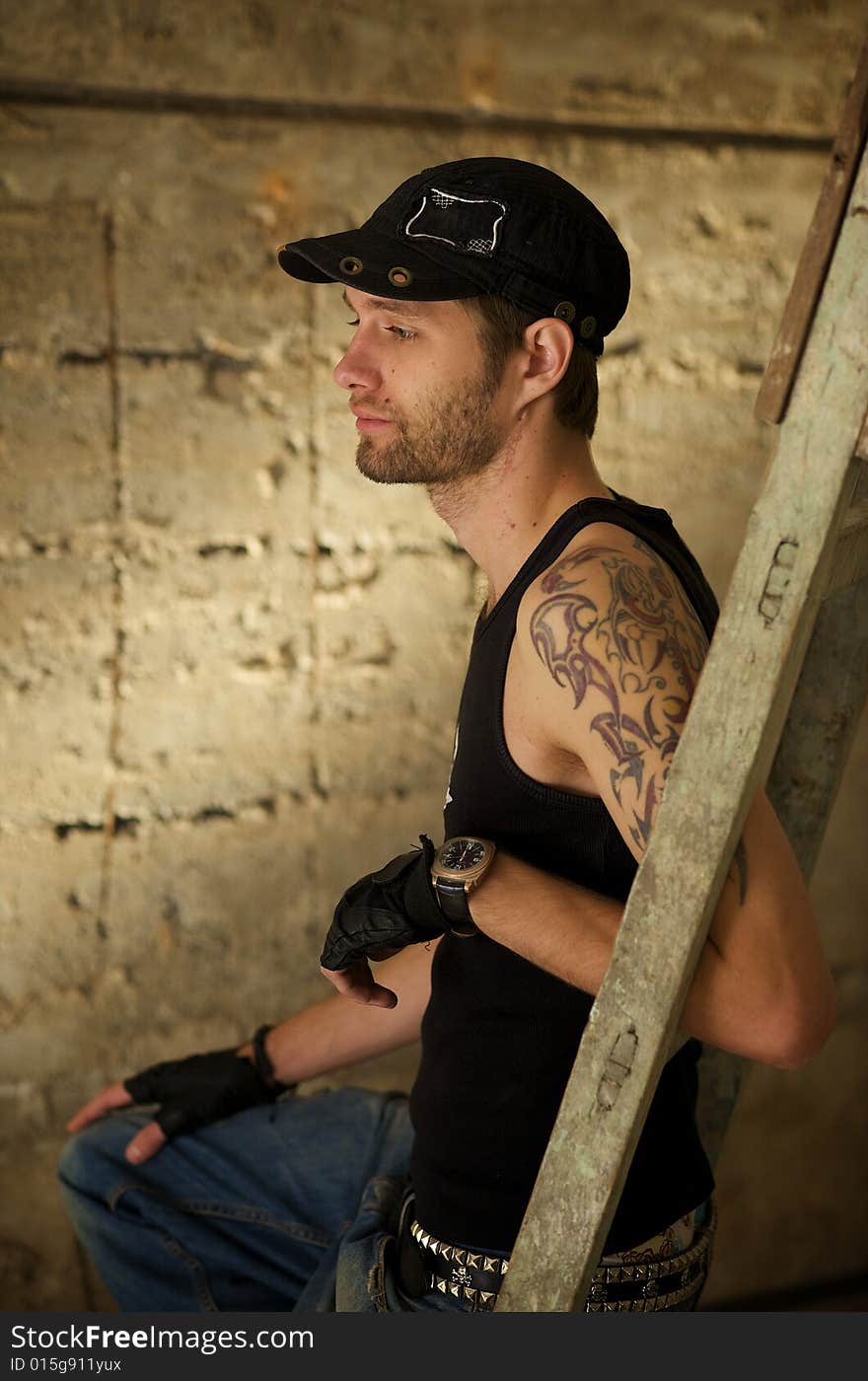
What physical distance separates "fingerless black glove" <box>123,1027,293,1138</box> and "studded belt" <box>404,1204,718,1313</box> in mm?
508

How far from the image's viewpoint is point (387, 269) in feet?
4.97

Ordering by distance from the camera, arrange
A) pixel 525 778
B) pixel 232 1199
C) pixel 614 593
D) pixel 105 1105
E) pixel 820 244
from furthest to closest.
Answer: pixel 105 1105 → pixel 232 1199 → pixel 525 778 → pixel 614 593 → pixel 820 244

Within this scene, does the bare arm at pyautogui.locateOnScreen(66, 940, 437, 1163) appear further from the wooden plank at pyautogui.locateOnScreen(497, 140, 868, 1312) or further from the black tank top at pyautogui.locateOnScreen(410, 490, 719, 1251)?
the wooden plank at pyautogui.locateOnScreen(497, 140, 868, 1312)

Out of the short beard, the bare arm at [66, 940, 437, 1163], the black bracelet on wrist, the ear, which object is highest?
the ear

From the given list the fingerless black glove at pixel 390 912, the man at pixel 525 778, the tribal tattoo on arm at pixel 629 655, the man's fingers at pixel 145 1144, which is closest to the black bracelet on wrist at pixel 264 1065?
the man's fingers at pixel 145 1144

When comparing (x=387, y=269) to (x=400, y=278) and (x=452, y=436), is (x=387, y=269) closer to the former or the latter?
(x=400, y=278)

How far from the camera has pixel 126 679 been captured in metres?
2.53

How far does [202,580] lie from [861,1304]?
2588 millimetres

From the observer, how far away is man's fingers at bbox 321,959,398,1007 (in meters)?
1.58

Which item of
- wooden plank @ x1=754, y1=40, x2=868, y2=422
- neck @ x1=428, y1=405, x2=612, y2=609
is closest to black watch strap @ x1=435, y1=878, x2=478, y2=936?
neck @ x1=428, y1=405, x2=612, y2=609

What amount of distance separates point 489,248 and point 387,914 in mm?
783

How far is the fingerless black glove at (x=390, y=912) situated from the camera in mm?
1420

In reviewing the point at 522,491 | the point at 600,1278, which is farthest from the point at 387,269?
the point at 600,1278

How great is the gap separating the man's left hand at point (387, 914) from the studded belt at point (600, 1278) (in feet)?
1.16
